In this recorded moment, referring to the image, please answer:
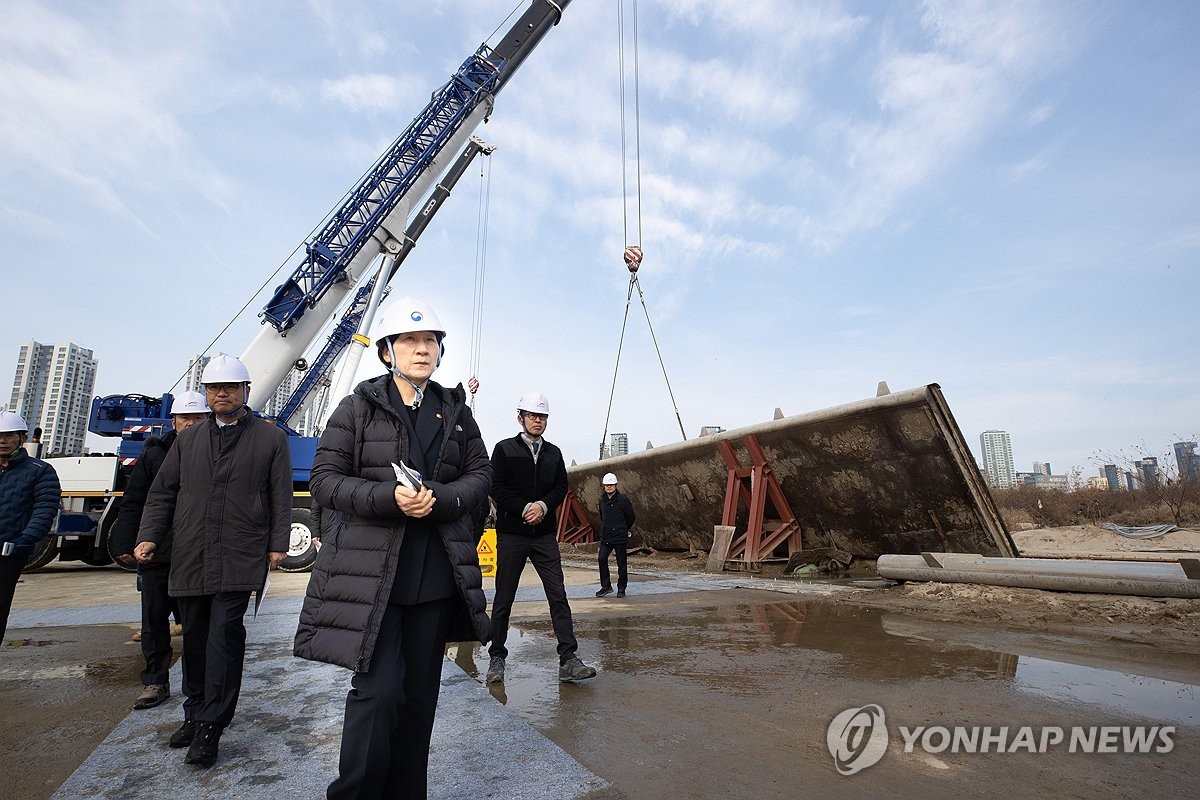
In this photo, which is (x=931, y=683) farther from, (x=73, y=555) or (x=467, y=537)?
(x=73, y=555)

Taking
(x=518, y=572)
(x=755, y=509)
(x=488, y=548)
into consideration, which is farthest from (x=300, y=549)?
(x=518, y=572)

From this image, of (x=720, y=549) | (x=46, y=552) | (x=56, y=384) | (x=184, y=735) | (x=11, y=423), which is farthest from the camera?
(x=56, y=384)

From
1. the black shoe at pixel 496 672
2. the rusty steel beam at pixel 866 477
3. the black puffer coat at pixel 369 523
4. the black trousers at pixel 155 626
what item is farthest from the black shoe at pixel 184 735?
the rusty steel beam at pixel 866 477

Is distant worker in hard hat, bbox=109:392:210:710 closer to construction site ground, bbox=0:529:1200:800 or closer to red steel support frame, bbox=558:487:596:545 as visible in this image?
construction site ground, bbox=0:529:1200:800

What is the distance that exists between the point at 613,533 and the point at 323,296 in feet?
24.1

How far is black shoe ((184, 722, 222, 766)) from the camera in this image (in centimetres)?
237

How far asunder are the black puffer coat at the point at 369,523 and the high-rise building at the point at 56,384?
134ft

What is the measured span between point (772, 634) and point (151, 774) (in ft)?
13.3

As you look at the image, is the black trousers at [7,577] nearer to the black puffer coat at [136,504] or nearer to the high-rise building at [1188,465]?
the black puffer coat at [136,504]

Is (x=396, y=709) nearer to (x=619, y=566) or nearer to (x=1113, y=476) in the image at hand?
(x=619, y=566)

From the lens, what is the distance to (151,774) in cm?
231

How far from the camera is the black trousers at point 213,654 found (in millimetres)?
2533

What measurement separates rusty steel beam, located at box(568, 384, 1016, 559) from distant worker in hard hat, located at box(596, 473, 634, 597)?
8.61 ft

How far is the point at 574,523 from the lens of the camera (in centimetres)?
1756
